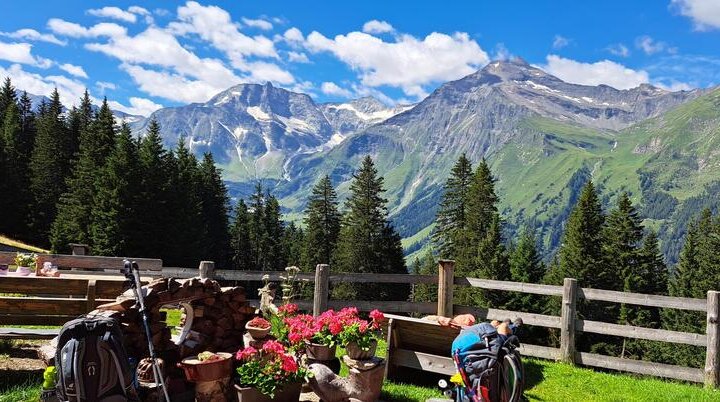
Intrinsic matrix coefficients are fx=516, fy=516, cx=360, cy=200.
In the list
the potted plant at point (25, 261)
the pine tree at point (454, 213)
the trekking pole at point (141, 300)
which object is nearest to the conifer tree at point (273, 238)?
the pine tree at point (454, 213)

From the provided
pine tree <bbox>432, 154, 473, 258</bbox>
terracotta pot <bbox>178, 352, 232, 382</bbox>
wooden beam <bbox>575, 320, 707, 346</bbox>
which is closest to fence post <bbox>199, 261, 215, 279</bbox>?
terracotta pot <bbox>178, 352, 232, 382</bbox>

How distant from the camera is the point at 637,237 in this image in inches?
1759

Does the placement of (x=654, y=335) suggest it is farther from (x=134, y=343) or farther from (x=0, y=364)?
(x=0, y=364)

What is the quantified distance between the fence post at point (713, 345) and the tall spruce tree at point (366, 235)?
110 feet

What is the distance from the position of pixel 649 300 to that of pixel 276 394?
7.35 metres

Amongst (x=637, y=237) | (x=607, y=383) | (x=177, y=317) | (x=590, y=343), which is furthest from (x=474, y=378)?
(x=637, y=237)

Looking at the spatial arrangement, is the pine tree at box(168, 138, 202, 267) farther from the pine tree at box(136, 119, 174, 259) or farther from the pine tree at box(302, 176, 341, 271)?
the pine tree at box(302, 176, 341, 271)

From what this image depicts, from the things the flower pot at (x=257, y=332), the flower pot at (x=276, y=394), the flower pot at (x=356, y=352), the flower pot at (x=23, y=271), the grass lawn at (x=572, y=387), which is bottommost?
the grass lawn at (x=572, y=387)

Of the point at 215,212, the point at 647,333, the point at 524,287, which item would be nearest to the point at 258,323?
the point at 524,287

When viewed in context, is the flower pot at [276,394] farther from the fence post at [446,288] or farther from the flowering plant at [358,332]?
the fence post at [446,288]

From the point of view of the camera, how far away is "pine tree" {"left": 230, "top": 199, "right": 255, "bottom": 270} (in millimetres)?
65188

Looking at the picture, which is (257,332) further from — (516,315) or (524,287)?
(524,287)

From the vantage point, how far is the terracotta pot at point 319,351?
7406 millimetres

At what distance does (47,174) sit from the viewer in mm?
49188
